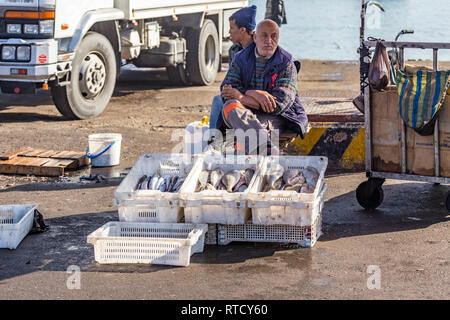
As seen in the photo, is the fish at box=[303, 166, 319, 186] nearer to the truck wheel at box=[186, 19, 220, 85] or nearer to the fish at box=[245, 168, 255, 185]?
the fish at box=[245, 168, 255, 185]

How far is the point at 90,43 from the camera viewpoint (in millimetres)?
10953

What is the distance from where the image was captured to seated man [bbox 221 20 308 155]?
273 inches

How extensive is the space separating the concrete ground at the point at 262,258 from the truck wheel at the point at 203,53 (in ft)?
17.9

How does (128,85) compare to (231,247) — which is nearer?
A: (231,247)

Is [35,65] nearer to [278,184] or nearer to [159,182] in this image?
[159,182]

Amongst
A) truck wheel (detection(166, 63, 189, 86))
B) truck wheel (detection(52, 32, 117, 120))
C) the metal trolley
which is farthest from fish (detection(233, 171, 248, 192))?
truck wheel (detection(166, 63, 189, 86))

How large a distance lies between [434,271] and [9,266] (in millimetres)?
2985

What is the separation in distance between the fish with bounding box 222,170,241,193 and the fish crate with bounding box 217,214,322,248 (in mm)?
372

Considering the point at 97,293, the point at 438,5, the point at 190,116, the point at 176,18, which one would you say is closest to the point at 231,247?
the point at 97,293

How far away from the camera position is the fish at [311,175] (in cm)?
630

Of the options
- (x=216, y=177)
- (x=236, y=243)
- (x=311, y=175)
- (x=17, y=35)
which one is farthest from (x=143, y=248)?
(x=17, y=35)

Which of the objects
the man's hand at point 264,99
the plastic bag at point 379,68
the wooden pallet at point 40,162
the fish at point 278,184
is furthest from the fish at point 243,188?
the wooden pallet at point 40,162

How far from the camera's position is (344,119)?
848 centimetres

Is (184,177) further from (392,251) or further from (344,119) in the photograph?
(344,119)
